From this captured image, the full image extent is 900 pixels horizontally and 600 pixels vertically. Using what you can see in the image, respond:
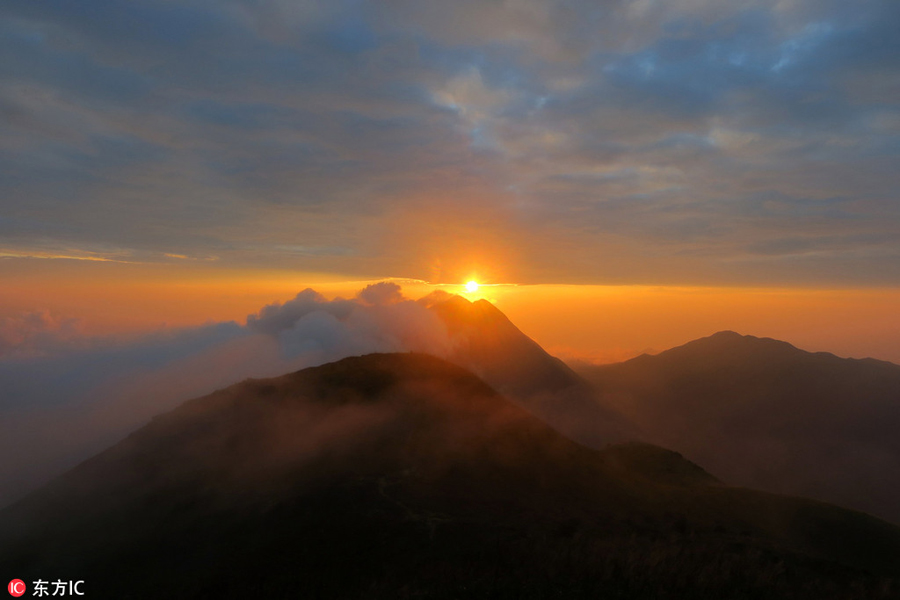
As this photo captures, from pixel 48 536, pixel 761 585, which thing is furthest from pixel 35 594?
pixel 761 585

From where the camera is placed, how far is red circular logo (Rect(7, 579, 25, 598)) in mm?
51625

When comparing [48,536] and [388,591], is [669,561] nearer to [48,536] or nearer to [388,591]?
[388,591]

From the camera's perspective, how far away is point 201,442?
8375 cm

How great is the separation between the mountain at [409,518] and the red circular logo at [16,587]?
115 centimetres

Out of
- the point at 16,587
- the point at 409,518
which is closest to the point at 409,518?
the point at 409,518

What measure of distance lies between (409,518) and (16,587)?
4483 cm

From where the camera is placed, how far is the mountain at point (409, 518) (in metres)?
39.3

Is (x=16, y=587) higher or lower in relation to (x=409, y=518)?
lower

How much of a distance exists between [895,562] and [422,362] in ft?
283

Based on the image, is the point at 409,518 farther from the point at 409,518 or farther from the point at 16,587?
the point at 16,587

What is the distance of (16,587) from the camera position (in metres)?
53.0

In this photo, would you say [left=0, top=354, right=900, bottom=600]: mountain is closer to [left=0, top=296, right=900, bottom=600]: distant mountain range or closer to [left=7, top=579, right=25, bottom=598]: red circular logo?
[left=0, top=296, right=900, bottom=600]: distant mountain range

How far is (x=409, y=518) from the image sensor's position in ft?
168

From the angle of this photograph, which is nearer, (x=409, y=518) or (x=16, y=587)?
(x=409, y=518)
